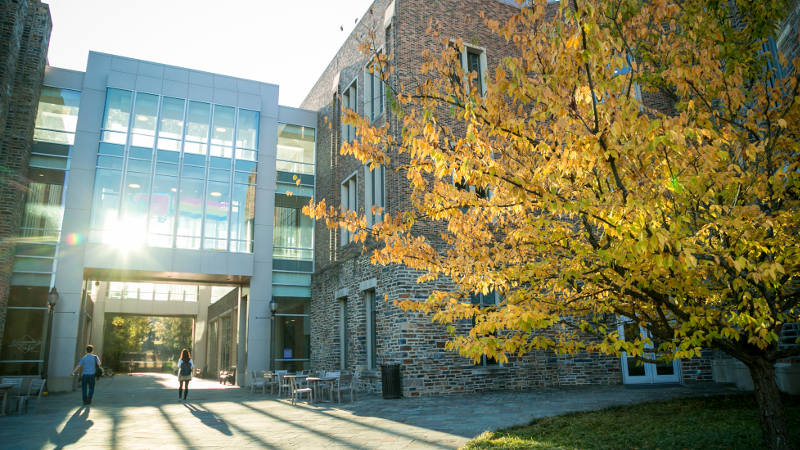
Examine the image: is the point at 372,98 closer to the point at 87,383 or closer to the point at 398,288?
the point at 398,288

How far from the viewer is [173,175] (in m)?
19.5

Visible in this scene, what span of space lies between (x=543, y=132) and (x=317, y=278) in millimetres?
17059

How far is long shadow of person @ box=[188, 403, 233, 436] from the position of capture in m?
8.98

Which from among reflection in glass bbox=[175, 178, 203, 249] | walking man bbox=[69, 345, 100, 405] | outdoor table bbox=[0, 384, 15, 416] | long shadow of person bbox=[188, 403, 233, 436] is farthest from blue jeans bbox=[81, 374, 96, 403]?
reflection in glass bbox=[175, 178, 203, 249]

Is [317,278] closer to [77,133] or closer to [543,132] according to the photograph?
[77,133]

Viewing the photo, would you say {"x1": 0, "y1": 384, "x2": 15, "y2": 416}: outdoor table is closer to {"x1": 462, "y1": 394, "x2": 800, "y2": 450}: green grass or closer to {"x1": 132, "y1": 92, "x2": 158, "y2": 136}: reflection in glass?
{"x1": 462, "y1": 394, "x2": 800, "y2": 450}: green grass

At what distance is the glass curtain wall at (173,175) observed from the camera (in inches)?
733

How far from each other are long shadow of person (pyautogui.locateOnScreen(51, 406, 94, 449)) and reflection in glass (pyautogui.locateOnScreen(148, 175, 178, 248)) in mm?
8406

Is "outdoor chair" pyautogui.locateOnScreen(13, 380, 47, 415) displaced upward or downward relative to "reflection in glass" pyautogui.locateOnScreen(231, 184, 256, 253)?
downward

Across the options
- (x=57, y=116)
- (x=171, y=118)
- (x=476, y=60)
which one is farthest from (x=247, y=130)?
(x=476, y=60)

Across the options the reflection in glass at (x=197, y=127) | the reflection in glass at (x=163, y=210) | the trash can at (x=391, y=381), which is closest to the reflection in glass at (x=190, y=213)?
the reflection in glass at (x=163, y=210)

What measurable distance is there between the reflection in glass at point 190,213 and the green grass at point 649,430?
15.3 m

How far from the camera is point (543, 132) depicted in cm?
466

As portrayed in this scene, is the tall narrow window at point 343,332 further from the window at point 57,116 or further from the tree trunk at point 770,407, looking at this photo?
the tree trunk at point 770,407
